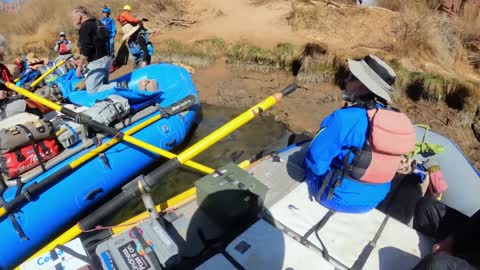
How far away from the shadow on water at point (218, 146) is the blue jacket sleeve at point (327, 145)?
262 centimetres

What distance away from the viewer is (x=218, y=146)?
547 centimetres

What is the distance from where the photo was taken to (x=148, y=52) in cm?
793

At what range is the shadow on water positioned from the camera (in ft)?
14.9

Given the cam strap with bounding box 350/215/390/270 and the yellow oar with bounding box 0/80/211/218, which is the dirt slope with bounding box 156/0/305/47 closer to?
the yellow oar with bounding box 0/80/211/218

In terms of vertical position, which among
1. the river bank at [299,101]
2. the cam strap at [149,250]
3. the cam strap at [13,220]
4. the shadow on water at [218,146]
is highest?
the cam strap at [149,250]

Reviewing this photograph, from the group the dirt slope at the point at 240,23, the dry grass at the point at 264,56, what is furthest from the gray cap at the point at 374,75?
the dirt slope at the point at 240,23

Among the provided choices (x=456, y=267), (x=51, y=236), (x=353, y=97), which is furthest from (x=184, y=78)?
(x=456, y=267)

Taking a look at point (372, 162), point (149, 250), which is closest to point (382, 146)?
point (372, 162)

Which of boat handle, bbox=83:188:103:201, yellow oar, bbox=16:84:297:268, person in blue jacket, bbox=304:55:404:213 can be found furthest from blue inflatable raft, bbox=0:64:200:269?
person in blue jacket, bbox=304:55:404:213

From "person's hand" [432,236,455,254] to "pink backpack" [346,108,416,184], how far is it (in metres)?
0.54

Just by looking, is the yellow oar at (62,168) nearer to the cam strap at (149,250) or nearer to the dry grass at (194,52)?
the cam strap at (149,250)

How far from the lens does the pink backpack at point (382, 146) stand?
7.21 feet

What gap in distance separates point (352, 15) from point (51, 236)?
814 cm

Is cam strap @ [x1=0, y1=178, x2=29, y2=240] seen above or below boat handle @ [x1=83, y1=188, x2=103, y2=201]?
above
